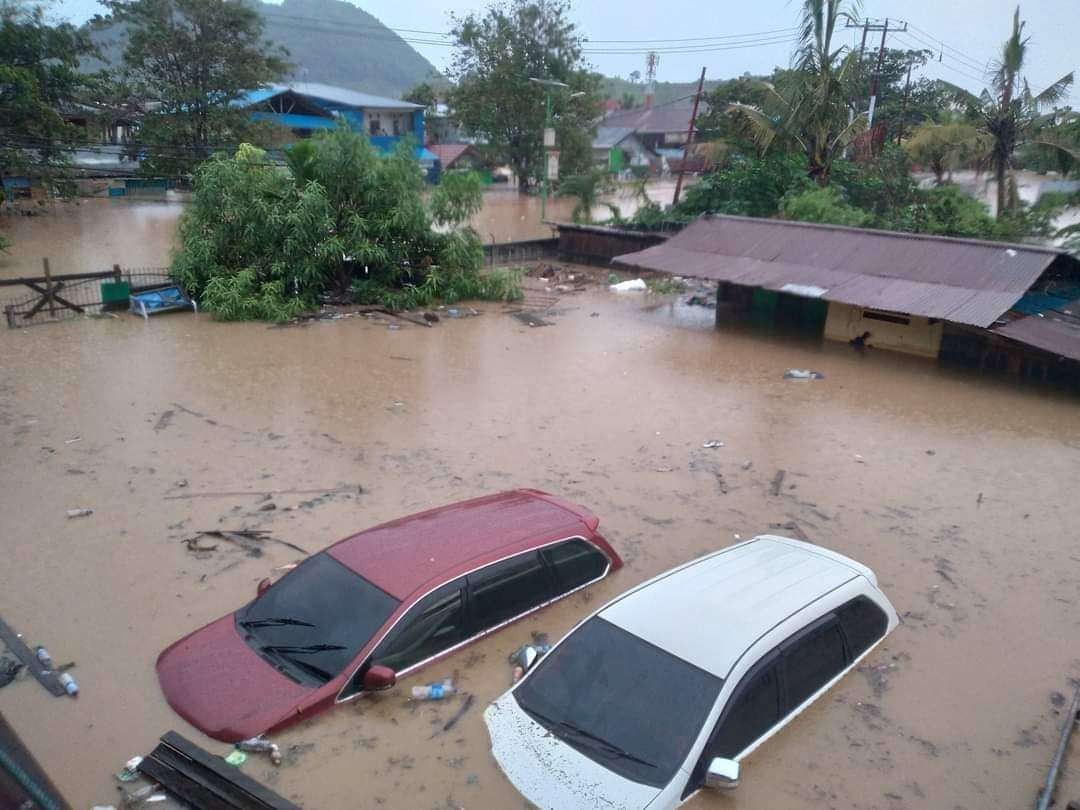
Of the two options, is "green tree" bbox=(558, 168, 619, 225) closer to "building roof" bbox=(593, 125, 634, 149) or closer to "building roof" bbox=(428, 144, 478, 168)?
"building roof" bbox=(428, 144, 478, 168)

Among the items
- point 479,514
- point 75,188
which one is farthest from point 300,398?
point 75,188

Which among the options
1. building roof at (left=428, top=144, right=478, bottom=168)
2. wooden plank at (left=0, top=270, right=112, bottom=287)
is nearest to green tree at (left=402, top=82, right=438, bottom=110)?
building roof at (left=428, top=144, right=478, bottom=168)

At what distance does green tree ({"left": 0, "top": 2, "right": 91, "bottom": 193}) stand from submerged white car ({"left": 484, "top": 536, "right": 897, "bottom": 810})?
31.4 meters

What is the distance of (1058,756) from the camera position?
533 centimetres

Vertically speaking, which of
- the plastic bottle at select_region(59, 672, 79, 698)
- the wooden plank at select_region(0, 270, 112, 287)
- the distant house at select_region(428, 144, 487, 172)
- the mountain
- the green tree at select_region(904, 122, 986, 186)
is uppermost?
the mountain

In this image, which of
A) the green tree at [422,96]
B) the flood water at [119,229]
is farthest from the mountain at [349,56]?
the flood water at [119,229]

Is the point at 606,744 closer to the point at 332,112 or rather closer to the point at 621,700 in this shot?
the point at 621,700

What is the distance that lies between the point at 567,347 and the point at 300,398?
5854 millimetres

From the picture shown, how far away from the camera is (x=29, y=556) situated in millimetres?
8016

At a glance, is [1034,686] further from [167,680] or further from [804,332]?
[804,332]

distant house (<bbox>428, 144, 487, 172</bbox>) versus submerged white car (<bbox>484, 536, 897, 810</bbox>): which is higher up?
distant house (<bbox>428, 144, 487, 172</bbox>)

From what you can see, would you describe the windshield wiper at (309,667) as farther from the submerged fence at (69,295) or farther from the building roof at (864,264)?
the submerged fence at (69,295)

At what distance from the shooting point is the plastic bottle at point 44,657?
6.32m

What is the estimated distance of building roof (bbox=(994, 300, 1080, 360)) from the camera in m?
13.2
